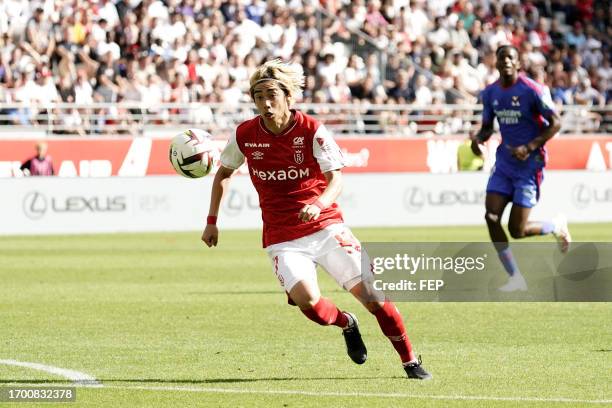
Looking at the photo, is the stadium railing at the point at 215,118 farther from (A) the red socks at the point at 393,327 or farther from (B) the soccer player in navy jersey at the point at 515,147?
(A) the red socks at the point at 393,327

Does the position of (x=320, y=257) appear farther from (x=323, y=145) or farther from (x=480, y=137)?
(x=480, y=137)

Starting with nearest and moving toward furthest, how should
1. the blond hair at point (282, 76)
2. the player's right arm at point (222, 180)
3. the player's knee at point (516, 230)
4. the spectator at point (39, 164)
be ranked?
the blond hair at point (282, 76)
the player's right arm at point (222, 180)
the player's knee at point (516, 230)
the spectator at point (39, 164)

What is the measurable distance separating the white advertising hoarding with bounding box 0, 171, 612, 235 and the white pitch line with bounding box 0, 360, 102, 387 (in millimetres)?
16108

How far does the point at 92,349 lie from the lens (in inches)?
407

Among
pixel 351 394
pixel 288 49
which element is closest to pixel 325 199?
pixel 351 394

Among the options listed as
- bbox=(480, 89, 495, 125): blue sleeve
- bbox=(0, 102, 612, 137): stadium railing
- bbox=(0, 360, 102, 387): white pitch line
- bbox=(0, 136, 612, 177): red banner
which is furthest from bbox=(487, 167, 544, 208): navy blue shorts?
bbox=(0, 136, 612, 177): red banner

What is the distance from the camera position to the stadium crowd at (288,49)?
28516 mm

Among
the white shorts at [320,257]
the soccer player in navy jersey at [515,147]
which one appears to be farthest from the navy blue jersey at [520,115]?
the white shorts at [320,257]

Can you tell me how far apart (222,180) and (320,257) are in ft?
3.03

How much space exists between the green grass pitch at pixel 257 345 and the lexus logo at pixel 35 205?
273 inches

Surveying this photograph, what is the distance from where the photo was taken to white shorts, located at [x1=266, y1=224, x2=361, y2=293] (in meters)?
8.59

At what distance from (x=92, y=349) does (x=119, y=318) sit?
236 centimetres

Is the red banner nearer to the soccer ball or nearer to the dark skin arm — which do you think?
the dark skin arm

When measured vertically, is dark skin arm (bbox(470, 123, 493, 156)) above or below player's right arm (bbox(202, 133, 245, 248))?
below
